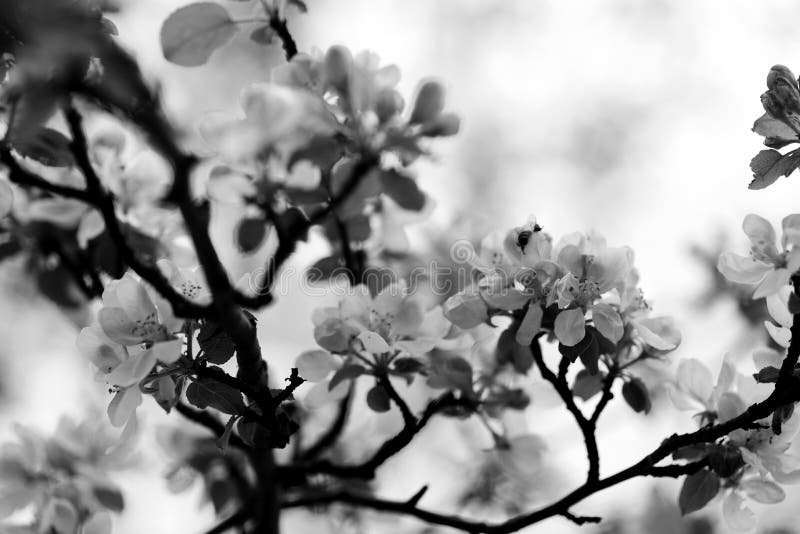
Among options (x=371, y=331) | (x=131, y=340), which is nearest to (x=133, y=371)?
(x=131, y=340)

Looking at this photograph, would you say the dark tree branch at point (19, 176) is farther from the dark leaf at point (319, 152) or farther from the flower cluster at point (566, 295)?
the flower cluster at point (566, 295)

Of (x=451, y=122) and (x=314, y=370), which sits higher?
(x=451, y=122)

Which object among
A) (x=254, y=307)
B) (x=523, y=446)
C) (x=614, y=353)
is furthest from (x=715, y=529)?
(x=254, y=307)

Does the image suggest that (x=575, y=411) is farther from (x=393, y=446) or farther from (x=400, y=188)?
(x=400, y=188)

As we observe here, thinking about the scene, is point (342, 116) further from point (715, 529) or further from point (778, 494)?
point (715, 529)

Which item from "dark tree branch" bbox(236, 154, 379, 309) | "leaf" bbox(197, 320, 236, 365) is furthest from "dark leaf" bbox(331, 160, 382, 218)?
"leaf" bbox(197, 320, 236, 365)

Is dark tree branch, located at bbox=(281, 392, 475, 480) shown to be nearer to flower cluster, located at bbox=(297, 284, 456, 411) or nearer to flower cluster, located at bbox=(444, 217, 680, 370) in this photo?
flower cluster, located at bbox=(297, 284, 456, 411)

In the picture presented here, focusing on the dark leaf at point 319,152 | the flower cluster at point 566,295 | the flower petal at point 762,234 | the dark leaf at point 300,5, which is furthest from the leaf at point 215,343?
the flower petal at point 762,234
